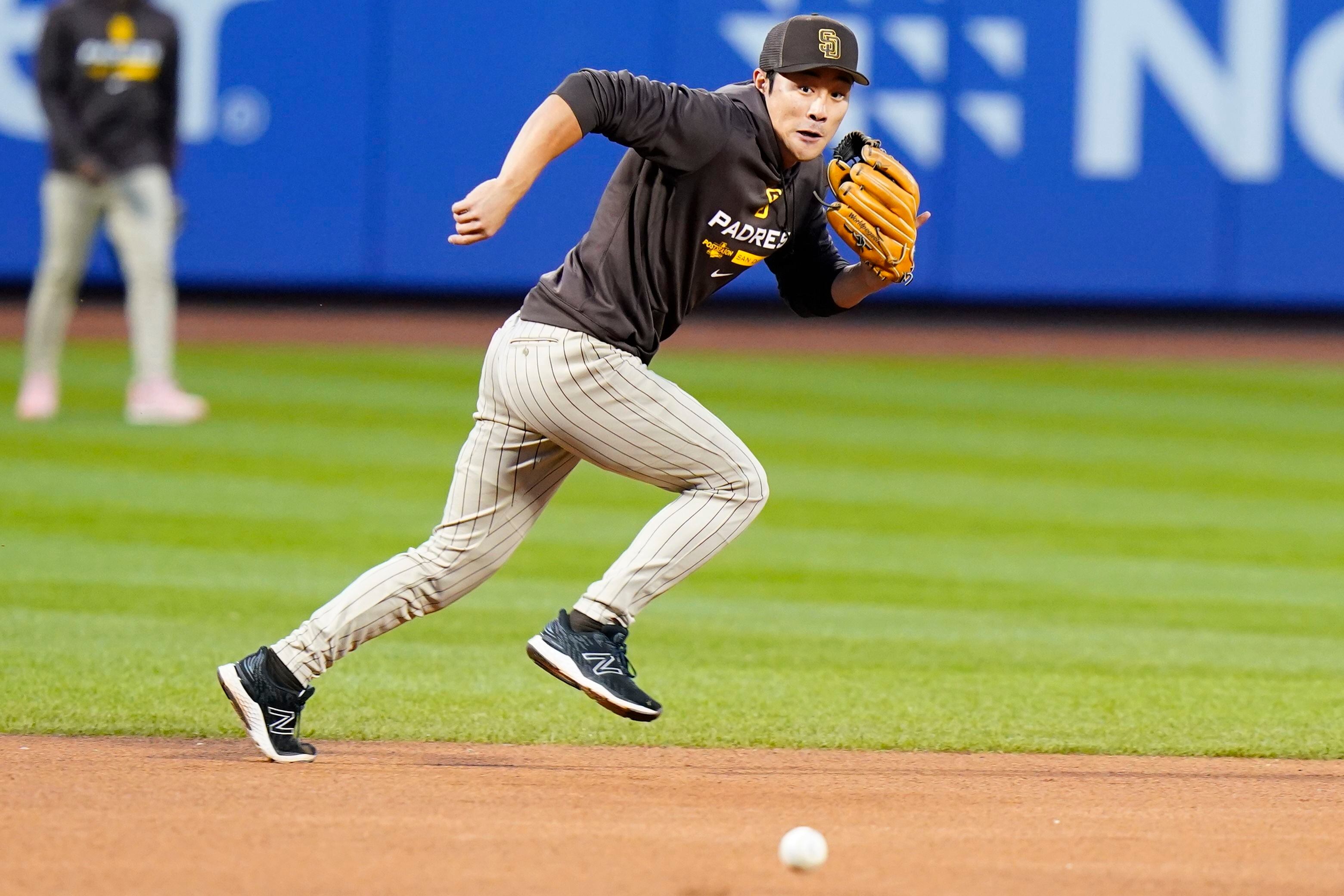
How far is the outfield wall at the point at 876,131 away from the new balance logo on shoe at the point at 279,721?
12.9 m

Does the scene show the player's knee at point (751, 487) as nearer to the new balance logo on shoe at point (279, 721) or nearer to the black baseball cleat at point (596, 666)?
the black baseball cleat at point (596, 666)

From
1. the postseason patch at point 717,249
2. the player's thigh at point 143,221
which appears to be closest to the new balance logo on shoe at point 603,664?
the postseason patch at point 717,249

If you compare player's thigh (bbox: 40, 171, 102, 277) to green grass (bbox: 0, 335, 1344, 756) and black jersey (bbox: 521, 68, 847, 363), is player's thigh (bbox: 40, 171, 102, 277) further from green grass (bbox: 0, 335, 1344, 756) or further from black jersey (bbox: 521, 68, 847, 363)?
black jersey (bbox: 521, 68, 847, 363)

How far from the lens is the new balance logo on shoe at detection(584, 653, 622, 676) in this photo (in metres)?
4.35

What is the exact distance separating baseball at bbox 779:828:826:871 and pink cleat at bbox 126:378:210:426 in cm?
817

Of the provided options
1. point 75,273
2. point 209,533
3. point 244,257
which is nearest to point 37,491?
point 209,533

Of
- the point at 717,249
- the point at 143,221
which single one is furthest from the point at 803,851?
the point at 143,221

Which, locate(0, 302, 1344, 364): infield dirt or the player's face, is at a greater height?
the player's face

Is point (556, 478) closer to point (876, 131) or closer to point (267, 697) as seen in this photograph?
point (267, 697)

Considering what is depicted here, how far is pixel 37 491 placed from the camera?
9078 mm

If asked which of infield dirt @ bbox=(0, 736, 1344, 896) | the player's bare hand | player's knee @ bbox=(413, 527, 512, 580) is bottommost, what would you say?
infield dirt @ bbox=(0, 736, 1344, 896)

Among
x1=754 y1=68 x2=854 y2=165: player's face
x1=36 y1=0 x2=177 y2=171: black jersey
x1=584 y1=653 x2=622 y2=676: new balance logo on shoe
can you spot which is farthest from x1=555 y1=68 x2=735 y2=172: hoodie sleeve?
x1=36 y1=0 x2=177 y2=171: black jersey

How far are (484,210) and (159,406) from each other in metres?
7.73

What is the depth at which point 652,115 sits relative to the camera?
4.18m
